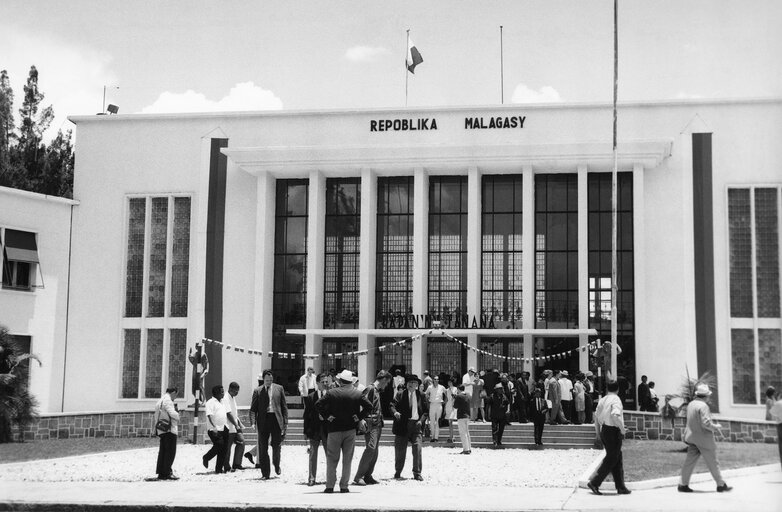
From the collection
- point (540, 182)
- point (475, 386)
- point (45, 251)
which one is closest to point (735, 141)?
point (540, 182)

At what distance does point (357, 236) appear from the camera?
36.0 m

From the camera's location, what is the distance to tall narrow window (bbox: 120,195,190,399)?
118 ft

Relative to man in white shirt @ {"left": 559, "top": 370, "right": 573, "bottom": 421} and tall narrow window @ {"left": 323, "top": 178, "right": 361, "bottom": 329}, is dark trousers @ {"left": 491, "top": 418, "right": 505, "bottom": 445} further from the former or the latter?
tall narrow window @ {"left": 323, "top": 178, "right": 361, "bottom": 329}

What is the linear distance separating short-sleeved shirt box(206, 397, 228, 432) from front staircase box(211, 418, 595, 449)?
25.0 ft

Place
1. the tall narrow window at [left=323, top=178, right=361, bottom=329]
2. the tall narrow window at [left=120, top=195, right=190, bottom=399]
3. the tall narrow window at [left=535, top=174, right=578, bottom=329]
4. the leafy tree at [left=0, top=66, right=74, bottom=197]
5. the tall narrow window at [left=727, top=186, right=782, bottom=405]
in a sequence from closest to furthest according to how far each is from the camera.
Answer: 1. the tall narrow window at [left=727, top=186, right=782, bottom=405]
2. the tall narrow window at [left=535, top=174, right=578, bottom=329]
3. the tall narrow window at [left=323, top=178, right=361, bottom=329]
4. the tall narrow window at [left=120, top=195, right=190, bottom=399]
5. the leafy tree at [left=0, top=66, right=74, bottom=197]

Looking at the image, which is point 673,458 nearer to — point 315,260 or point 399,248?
point 399,248

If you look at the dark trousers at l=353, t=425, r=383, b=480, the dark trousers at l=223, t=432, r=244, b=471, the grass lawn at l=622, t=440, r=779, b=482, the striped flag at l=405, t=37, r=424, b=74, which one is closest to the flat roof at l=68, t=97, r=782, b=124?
the striped flag at l=405, t=37, r=424, b=74

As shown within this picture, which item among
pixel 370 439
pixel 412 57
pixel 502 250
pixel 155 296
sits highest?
pixel 412 57

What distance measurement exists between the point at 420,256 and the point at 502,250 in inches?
114

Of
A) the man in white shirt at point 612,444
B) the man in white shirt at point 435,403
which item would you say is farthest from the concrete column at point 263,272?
the man in white shirt at point 612,444

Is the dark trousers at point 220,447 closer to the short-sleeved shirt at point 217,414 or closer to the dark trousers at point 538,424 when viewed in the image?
the short-sleeved shirt at point 217,414

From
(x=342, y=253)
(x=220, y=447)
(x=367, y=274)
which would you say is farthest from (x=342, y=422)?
(x=342, y=253)

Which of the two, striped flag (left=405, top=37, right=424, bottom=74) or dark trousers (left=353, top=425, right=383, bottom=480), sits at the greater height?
striped flag (left=405, top=37, right=424, bottom=74)

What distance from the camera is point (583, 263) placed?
1332 inches
